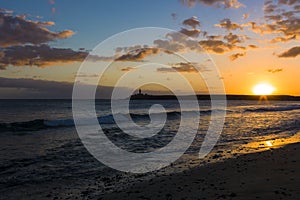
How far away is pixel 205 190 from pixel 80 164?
6415 mm

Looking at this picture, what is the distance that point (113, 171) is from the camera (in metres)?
11.1

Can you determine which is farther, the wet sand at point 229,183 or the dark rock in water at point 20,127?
the dark rock in water at point 20,127

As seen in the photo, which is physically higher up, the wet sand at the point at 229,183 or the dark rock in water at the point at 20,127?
the wet sand at the point at 229,183

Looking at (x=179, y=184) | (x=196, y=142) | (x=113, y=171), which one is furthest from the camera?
(x=196, y=142)

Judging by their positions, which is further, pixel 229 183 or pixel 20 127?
pixel 20 127

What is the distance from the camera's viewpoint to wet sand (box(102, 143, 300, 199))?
23.7 ft

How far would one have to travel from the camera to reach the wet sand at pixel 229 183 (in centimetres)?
723

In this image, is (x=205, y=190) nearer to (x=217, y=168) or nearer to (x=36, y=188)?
(x=217, y=168)

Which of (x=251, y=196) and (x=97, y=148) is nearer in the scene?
(x=251, y=196)

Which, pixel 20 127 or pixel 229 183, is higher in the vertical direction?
pixel 229 183

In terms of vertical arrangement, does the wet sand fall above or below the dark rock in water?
above

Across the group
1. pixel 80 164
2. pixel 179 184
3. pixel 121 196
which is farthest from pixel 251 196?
pixel 80 164

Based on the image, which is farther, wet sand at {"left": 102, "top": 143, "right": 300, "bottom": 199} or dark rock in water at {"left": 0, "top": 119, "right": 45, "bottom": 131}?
dark rock in water at {"left": 0, "top": 119, "right": 45, "bottom": 131}

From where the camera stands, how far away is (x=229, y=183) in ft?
27.6
